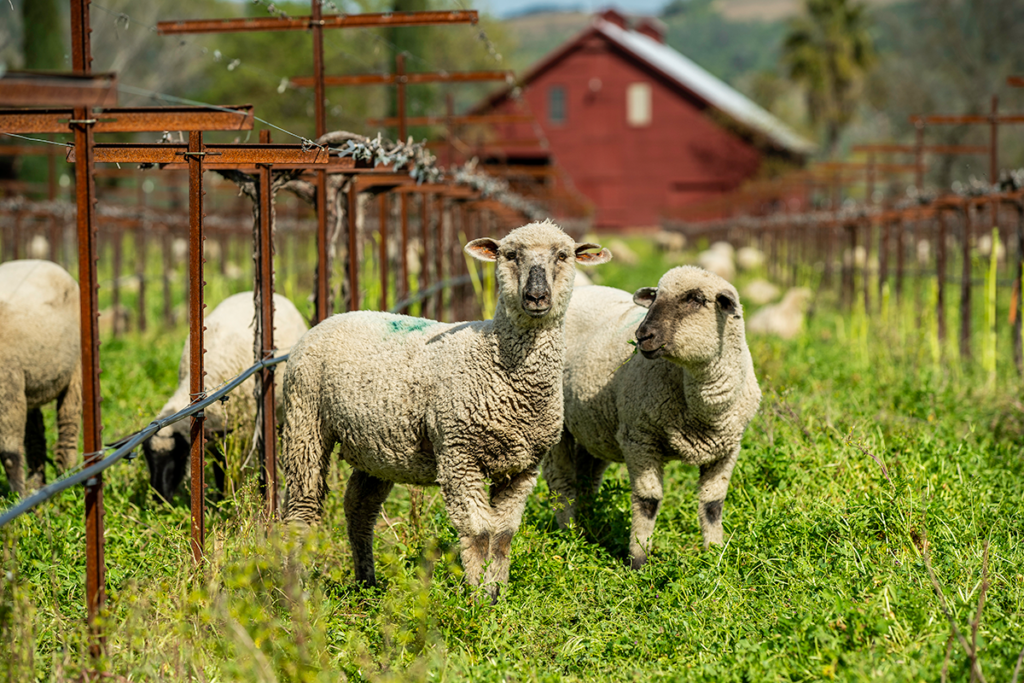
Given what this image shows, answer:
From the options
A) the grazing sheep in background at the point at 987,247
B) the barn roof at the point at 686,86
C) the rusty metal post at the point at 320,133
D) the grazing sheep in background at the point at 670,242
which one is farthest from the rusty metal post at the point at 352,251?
the barn roof at the point at 686,86

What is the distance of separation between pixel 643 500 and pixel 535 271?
1701 mm

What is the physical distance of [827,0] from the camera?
47406 millimetres

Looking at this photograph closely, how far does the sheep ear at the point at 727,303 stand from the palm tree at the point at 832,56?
44512 mm

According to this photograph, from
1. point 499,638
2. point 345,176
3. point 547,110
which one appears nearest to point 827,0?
point 547,110

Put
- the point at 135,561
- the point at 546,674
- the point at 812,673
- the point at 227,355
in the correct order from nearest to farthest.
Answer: the point at 812,673
the point at 546,674
the point at 135,561
the point at 227,355

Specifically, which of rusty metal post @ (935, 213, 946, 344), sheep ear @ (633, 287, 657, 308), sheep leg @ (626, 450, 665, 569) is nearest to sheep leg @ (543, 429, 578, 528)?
sheep leg @ (626, 450, 665, 569)

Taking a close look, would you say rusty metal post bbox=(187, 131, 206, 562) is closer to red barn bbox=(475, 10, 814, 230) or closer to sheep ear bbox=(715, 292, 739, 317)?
sheep ear bbox=(715, 292, 739, 317)

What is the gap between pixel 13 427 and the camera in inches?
251

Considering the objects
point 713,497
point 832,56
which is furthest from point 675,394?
point 832,56

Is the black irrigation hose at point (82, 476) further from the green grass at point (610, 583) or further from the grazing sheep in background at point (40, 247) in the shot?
the grazing sheep in background at point (40, 247)

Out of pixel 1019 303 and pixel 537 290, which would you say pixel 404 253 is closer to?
pixel 537 290

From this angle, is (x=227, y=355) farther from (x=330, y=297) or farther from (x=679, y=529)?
(x=679, y=529)

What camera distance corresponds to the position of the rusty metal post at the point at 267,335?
5543 mm

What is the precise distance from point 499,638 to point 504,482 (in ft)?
2.50
